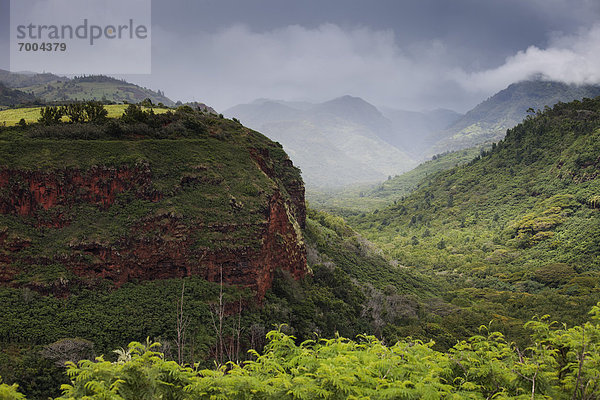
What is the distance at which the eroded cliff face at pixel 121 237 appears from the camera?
2592 cm

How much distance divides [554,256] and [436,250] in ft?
82.6

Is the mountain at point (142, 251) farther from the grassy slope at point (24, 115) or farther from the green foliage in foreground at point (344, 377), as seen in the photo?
the green foliage in foreground at point (344, 377)

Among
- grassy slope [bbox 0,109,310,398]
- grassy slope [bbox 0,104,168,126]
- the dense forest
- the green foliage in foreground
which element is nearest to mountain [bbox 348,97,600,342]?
the dense forest

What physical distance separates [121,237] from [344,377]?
25.1 meters

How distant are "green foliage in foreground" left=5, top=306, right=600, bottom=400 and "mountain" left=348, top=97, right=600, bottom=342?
2943cm

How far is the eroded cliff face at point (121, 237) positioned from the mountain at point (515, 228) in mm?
21747

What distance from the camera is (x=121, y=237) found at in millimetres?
27953

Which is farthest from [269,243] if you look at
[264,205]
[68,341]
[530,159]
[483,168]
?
[483,168]

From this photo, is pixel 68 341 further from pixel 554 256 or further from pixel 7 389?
pixel 554 256

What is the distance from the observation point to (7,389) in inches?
254

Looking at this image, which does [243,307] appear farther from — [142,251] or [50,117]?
[50,117]

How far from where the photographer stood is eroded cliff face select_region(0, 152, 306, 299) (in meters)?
25.9

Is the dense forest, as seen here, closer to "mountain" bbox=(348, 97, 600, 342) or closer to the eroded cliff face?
the eroded cliff face

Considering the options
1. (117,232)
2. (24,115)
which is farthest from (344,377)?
(24,115)
